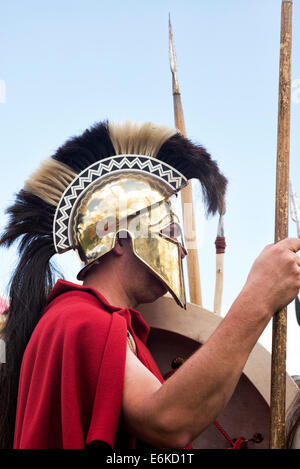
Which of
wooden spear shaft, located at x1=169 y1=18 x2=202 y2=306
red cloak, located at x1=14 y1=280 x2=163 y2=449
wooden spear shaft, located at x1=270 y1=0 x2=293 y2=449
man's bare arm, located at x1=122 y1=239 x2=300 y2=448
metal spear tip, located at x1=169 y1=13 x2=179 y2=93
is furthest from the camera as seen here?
metal spear tip, located at x1=169 y1=13 x2=179 y2=93

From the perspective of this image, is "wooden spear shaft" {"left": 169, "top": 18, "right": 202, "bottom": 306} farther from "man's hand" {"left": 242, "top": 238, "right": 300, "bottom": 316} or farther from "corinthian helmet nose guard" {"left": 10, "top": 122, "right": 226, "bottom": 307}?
"man's hand" {"left": 242, "top": 238, "right": 300, "bottom": 316}

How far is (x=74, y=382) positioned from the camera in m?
1.63

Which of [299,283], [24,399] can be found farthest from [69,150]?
[299,283]

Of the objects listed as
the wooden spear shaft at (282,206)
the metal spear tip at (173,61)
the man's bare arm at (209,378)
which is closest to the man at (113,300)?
the man's bare arm at (209,378)

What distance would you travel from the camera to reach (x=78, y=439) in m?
1.59

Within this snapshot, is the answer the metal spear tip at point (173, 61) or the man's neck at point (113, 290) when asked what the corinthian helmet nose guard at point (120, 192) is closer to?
the man's neck at point (113, 290)

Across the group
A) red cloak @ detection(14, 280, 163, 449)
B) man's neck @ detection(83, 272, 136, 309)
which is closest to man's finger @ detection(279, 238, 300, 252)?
red cloak @ detection(14, 280, 163, 449)

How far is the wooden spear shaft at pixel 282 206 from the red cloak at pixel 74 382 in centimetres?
45

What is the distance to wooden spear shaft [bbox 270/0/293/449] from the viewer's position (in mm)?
1710

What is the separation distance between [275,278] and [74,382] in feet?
2.10

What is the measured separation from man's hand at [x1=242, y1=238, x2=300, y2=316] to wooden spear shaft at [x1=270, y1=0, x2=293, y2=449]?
6.6 inches

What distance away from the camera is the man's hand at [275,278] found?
1.54m

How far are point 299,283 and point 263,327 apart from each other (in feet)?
0.58
